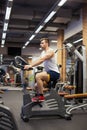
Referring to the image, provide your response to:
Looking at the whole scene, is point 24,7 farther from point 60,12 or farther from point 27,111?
point 27,111

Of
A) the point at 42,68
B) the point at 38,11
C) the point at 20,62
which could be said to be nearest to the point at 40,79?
the point at 20,62

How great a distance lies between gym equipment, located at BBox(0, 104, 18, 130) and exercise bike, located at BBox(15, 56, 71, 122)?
→ 280 cm

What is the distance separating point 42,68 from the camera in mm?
5945

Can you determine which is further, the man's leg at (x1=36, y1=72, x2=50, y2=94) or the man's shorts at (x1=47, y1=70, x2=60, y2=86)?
the man's shorts at (x1=47, y1=70, x2=60, y2=86)

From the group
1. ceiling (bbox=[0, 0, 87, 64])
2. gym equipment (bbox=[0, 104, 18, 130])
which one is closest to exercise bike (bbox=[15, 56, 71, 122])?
gym equipment (bbox=[0, 104, 18, 130])

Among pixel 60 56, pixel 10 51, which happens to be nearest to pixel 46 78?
pixel 60 56

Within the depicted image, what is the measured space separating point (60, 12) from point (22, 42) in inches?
337

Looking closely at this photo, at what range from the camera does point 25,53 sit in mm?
18109

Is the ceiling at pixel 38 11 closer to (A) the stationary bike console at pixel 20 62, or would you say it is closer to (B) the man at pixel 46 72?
(B) the man at pixel 46 72

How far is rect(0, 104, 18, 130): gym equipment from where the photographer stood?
46.8 inches

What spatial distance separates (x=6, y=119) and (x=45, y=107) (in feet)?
10.2

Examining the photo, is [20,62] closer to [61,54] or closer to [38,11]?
[38,11]

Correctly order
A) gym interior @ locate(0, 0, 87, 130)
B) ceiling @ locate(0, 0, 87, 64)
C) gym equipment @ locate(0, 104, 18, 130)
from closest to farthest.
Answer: gym equipment @ locate(0, 104, 18, 130)
gym interior @ locate(0, 0, 87, 130)
ceiling @ locate(0, 0, 87, 64)

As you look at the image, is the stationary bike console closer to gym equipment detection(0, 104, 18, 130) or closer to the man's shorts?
the man's shorts
